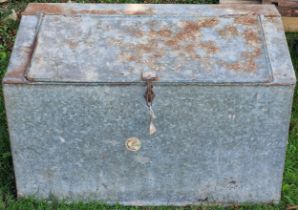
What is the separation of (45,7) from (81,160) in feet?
3.29

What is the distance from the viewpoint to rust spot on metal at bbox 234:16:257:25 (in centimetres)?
361

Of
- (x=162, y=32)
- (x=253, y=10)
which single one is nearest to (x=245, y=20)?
(x=253, y=10)

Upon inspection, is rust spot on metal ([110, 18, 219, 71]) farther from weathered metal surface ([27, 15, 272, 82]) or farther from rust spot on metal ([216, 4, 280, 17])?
rust spot on metal ([216, 4, 280, 17])

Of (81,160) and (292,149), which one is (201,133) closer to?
(81,160)

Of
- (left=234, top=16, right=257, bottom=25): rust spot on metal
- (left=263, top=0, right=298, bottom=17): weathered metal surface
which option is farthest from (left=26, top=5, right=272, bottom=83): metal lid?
(left=263, top=0, right=298, bottom=17): weathered metal surface

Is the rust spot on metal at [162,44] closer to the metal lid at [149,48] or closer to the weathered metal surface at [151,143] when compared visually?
the metal lid at [149,48]

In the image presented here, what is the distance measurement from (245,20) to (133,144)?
101cm

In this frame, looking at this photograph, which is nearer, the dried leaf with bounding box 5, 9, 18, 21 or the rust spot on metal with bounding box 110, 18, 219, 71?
the rust spot on metal with bounding box 110, 18, 219, 71

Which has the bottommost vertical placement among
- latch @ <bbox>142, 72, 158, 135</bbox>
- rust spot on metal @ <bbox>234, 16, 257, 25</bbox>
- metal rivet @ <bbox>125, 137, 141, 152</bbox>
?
metal rivet @ <bbox>125, 137, 141, 152</bbox>

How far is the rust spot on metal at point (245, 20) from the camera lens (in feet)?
11.8

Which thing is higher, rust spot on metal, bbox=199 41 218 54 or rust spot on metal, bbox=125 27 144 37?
rust spot on metal, bbox=125 27 144 37

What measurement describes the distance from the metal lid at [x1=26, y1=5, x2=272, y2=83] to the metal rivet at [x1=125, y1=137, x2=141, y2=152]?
0.37 meters

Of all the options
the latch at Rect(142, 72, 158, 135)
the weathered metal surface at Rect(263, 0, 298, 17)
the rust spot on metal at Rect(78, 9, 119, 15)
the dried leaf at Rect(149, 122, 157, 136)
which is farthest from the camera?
the weathered metal surface at Rect(263, 0, 298, 17)

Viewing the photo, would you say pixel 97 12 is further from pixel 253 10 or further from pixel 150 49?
pixel 253 10
